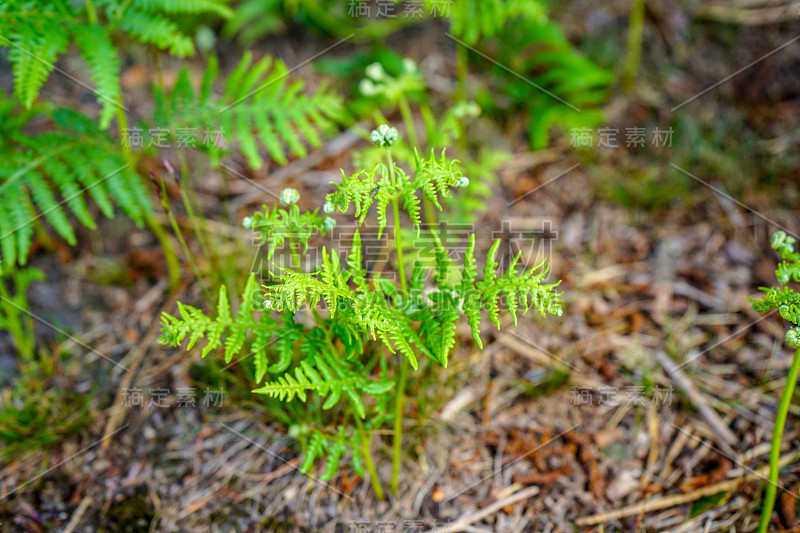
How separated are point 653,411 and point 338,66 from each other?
298cm

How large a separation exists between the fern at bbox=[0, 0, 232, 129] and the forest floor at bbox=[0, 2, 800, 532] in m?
1.22

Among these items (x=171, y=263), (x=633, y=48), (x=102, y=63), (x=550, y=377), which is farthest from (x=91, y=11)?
(x=633, y=48)

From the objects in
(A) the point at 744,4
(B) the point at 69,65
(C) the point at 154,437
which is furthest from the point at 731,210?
(B) the point at 69,65

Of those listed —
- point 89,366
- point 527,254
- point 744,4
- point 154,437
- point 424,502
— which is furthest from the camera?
point 744,4

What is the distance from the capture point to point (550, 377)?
9.70ft

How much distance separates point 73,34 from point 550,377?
9.22 ft

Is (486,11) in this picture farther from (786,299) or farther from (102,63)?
(786,299)

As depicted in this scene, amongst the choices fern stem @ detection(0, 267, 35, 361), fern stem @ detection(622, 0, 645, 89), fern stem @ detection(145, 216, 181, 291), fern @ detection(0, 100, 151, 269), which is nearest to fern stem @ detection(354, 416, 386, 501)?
fern @ detection(0, 100, 151, 269)

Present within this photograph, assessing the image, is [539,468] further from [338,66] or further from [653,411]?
[338,66]

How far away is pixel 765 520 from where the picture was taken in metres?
2.30

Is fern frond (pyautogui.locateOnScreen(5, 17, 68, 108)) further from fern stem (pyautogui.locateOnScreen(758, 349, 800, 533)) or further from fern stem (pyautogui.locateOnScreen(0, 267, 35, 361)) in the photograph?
fern stem (pyautogui.locateOnScreen(758, 349, 800, 533))

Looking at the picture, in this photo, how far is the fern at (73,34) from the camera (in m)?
2.51

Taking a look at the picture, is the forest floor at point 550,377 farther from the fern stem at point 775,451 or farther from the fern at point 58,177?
the fern at point 58,177

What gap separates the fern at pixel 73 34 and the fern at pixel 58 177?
0.25m
